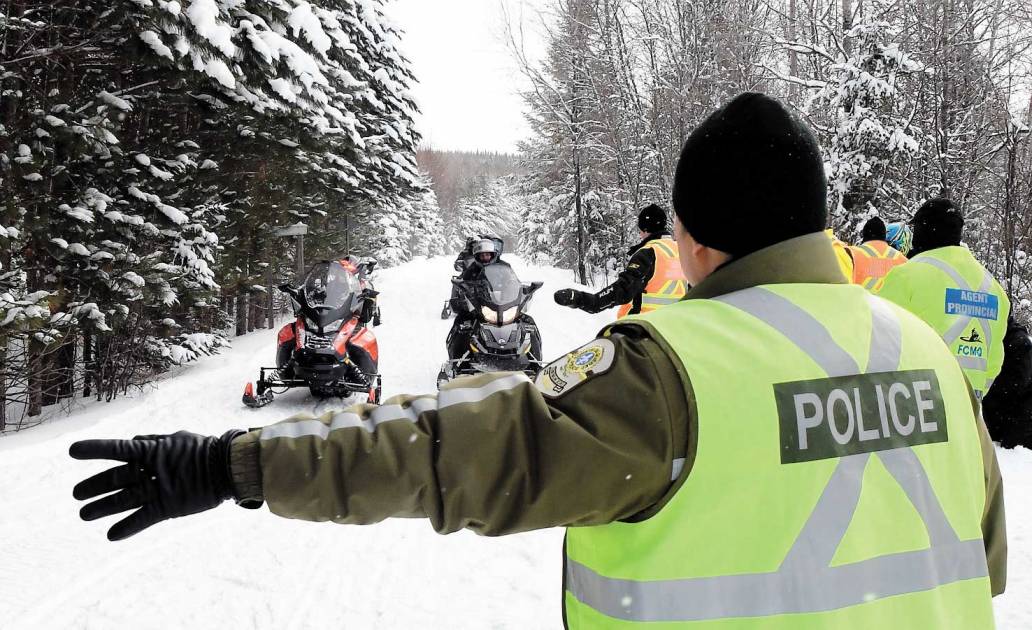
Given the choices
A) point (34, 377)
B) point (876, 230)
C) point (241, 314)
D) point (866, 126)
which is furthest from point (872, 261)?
point (241, 314)

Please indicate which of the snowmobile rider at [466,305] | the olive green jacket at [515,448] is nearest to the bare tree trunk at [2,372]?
the snowmobile rider at [466,305]

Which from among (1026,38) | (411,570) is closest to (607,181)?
(1026,38)

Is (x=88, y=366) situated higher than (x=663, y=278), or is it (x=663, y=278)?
(x=663, y=278)

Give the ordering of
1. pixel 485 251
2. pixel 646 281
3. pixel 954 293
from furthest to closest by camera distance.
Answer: pixel 485 251 < pixel 646 281 < pixel 954 293

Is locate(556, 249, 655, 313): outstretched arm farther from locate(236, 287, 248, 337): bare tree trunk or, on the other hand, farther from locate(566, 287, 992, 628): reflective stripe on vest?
locate(236, 287, 248, 337): bare tree trunk

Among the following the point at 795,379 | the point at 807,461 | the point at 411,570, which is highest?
the point at 795,379

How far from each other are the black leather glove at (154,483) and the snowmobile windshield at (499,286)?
6502mm

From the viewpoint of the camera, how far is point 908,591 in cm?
105

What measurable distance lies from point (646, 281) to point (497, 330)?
3.27 m

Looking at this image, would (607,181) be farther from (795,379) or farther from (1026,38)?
(795,379)

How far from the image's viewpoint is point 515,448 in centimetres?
104

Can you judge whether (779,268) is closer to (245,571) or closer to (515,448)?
(515,448)

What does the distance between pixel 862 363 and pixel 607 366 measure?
0.42m

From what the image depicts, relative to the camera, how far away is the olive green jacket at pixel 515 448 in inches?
39.2
